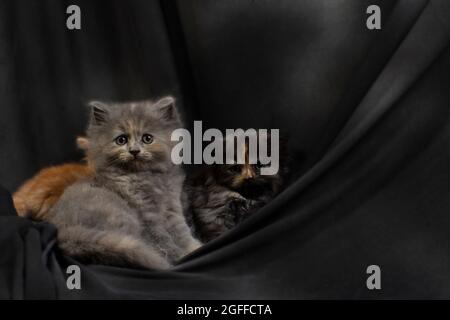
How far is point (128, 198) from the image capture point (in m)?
2.17

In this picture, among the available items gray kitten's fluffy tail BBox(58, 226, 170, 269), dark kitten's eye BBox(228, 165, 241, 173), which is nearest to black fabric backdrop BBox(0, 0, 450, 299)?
gray kitten's fluffy tail BBox(58, 226, 170, 269)

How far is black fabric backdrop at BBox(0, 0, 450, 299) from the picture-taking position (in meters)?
1.96

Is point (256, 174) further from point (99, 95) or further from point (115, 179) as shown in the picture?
point (99, 95)

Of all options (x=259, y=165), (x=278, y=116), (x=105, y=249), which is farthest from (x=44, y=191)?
(x=278, y=116)

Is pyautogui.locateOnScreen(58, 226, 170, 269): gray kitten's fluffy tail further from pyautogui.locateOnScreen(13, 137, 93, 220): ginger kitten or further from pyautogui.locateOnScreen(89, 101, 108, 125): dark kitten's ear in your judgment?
pyautogui.locateOnScreen(89, 101, 108, 125): dark kitten's ear

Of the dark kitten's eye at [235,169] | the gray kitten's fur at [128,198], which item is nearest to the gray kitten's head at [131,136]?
the gray kitten's fur at [128,198]

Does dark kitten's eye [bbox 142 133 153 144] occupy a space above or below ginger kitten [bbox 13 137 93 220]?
above

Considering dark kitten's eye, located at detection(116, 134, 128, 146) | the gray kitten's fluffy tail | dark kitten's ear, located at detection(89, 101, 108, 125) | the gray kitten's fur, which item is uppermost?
dark kitten's ear, located at detection(89, 101, 108, 125)

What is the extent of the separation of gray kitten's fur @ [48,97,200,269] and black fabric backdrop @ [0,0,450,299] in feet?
0.21

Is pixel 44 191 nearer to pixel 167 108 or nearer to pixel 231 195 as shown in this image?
pixel 167 108

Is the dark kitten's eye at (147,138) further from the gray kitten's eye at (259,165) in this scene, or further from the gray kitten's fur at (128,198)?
the gray kitten's eye at (259,165)

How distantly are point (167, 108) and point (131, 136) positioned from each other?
17 cm

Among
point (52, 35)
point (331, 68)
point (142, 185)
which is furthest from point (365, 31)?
point (52, 35)

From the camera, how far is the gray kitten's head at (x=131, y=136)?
2172 millimetres
